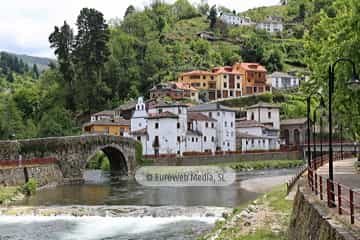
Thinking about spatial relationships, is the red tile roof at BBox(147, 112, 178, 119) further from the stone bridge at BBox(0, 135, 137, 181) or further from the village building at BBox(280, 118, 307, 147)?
the village building at BBox(280, 118, 307, 147)

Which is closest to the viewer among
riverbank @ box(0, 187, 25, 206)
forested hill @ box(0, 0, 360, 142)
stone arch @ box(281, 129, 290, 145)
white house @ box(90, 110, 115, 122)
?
riverbank @ box(0, 187, 25, 206)

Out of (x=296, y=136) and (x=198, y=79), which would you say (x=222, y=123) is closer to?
(x=296, y=136)

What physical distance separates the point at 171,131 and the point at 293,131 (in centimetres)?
3242

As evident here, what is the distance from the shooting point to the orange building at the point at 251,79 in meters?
123

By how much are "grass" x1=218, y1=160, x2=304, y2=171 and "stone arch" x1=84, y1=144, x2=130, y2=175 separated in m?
12.7

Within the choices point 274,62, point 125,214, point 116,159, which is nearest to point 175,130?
point 116,159

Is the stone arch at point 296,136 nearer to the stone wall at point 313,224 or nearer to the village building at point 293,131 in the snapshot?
the village building at point 293,131

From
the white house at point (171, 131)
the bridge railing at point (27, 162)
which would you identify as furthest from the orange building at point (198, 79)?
the bridge railing at point (27, 162)

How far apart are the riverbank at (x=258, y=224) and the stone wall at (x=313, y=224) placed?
1796mm

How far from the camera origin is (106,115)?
95375 mm

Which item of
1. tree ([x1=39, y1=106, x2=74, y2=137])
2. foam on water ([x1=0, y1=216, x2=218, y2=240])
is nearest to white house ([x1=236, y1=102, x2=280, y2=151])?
tree ([x1=39, y1=106, x2=74, y2=137])

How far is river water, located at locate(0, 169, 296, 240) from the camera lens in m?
27.6

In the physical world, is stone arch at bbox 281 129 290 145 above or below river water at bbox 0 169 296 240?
above

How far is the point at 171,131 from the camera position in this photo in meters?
75.1
